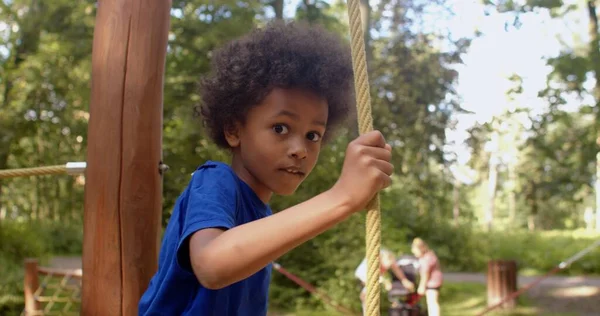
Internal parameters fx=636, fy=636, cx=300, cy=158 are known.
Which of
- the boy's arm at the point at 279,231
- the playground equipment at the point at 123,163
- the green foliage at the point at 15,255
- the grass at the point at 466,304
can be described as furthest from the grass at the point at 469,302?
the boy's arm at the point at 279,231

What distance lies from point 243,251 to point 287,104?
0.42 m

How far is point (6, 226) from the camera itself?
10.6 m

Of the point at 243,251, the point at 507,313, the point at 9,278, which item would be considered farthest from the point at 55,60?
the point at 243,251

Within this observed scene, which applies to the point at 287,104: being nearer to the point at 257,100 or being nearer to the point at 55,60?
the point at 257,100

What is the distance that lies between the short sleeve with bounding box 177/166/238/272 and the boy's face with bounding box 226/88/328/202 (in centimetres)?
8

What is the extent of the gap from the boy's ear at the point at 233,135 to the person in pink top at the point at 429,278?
614cm

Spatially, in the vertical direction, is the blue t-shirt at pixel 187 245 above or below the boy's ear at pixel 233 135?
below

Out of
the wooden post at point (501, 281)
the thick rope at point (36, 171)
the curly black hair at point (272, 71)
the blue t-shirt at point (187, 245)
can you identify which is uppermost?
the curly black hair at point (272, 71)

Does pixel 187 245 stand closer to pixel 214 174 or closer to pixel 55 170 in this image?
pixel 214 174

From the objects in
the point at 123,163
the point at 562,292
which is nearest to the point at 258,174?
the point at 123,163

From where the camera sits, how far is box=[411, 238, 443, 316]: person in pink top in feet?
23.8

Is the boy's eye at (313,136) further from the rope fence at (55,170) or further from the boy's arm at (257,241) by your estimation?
the rope fence at (55,170)

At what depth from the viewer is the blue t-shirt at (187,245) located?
116 cm

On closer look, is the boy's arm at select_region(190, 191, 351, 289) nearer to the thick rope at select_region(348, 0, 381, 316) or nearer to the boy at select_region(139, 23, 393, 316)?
the boy at select_region(139, 23, 393, 316)
